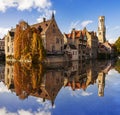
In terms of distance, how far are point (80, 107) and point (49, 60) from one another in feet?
142

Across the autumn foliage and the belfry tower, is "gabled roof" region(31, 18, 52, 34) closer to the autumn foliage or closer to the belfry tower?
the autumn foliage

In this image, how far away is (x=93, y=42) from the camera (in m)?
Result: 95.9

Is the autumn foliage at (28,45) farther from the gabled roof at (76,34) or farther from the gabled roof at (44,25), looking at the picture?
the gabled roof at (76,34)

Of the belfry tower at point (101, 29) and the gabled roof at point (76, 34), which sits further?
the belfry tower at point (101, 29)

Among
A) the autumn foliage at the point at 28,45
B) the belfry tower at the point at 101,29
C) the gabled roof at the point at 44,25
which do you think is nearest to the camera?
the autumn foliage at the point at 28,45

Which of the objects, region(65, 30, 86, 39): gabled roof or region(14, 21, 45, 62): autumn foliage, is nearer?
region(14, 21, 45, 62): autumn foliage

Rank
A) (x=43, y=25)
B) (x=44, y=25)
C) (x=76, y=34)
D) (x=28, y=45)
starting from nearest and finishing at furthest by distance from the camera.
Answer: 1. (x=28, y=45)
2. (x=44, y=25)
3. (x=43, y=25)
4. (x=76, y=34)

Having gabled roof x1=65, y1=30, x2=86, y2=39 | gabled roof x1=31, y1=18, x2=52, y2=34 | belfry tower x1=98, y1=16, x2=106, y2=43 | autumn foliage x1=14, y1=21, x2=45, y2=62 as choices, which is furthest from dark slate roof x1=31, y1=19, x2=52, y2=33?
belfry tower x1=98, y1=16, x2=106, y2=43

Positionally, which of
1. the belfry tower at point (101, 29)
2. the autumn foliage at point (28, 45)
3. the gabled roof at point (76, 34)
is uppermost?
the belfry tower at point (101, 29)

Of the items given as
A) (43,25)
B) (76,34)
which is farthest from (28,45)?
(76,34)

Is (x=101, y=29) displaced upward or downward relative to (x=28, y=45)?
upward

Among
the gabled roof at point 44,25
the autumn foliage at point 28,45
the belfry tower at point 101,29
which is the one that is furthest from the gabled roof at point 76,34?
the autumn foliage at point 28,45

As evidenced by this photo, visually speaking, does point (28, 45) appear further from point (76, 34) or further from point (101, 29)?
point (101, 29)

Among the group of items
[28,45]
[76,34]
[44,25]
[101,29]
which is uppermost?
[101,29]
